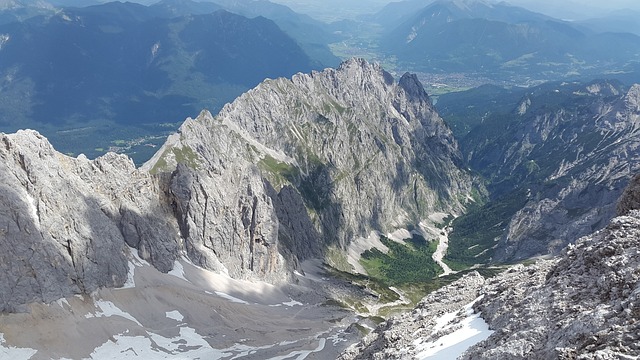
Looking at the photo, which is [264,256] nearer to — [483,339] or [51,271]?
[51,271]

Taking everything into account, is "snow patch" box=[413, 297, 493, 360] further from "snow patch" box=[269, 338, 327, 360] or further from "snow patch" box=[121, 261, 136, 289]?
"snow patch" box=[121, 261, 136, 289]

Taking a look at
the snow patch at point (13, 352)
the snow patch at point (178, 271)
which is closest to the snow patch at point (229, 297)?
the snow patch at point (178, 271)

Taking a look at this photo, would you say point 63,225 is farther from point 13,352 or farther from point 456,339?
point 456,339

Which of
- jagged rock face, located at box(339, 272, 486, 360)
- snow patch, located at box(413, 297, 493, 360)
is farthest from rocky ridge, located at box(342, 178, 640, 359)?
snow patch, located at box(413, 297, 493, 360)

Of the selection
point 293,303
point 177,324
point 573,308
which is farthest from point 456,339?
point 293,303

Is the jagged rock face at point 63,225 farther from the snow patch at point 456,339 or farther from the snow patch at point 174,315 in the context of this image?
the snow patch at point 456,339

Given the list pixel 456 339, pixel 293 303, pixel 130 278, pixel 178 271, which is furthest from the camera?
pixel 293 303
